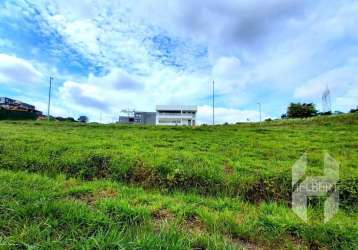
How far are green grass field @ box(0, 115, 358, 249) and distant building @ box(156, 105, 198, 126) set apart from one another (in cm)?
5439

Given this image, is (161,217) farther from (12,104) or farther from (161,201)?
(12,104)

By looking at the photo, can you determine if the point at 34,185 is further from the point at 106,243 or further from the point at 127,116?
the point at 127,116

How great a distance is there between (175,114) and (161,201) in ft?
192

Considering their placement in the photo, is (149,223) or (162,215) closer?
(149,223)

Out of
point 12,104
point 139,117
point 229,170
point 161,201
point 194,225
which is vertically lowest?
point 194,225

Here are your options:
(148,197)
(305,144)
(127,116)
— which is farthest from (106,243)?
(127,116)

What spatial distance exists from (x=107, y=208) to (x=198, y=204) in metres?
→ 1.28

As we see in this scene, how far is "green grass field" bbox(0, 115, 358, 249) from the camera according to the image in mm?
2576

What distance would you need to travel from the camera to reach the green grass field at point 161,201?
2.58 metres

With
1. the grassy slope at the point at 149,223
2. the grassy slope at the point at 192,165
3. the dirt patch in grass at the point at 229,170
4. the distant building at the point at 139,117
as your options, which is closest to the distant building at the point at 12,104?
the distant building at the point at 139,117

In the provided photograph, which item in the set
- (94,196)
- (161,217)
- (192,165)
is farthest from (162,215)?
(192,165)

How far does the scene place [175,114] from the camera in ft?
204

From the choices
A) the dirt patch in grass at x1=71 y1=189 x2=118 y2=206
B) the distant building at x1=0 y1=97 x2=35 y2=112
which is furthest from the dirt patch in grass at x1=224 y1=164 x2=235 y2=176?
the distant building at x1=0 y1=97 x2=35 y2=112

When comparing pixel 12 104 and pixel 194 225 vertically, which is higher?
pixel 12 104
